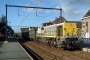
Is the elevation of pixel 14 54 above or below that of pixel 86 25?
below

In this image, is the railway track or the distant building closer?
the railway track

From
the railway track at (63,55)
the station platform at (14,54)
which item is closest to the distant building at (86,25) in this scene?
the railway track at (63,55)

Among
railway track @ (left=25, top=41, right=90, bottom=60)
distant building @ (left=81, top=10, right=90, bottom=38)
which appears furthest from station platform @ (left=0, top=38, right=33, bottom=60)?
distant building @ (left=81, top=10, right=90, bottom=38)

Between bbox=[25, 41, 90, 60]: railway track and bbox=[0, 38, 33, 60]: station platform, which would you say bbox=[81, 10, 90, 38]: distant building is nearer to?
bbox=[25, 41, 90, 60]: railway track

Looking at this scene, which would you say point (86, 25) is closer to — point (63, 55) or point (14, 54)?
point (63, 55)

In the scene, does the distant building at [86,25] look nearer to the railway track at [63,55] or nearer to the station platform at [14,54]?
the railway track at [63,55]

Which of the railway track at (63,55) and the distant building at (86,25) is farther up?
the distant building at (86,25)

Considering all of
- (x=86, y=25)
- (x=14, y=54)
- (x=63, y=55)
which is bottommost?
(x=63, y=55)

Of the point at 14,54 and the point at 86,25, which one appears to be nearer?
the point at 14,54

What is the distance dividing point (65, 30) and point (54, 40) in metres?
2.79

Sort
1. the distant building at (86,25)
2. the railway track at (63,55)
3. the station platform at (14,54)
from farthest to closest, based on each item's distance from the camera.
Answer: the distant building at (86,25) < the railway track at (63,55) < the station platform at (14,54)

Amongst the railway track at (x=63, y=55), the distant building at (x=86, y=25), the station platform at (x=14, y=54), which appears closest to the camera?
the station platform at (x=14, y=54)

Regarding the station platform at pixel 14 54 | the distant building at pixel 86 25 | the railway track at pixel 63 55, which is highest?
the distant building at pixel 86 25

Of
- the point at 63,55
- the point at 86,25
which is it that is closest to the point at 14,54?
the point at 63,55
